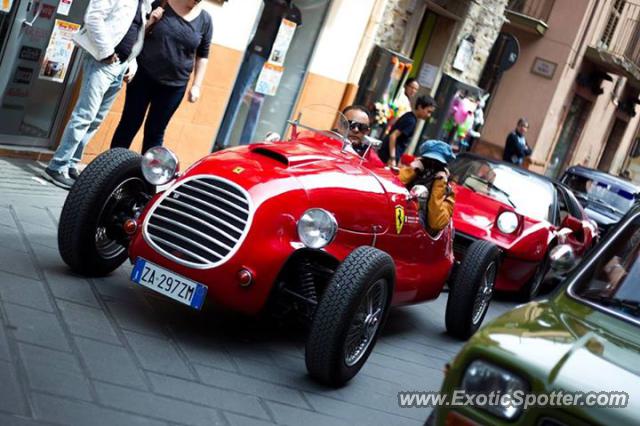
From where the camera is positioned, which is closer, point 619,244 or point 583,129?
point 619,244

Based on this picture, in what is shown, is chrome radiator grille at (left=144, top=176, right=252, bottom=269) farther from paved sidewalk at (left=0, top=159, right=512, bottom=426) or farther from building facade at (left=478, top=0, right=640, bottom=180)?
building facade at (left=478, top=0, right=640, bottom=180)

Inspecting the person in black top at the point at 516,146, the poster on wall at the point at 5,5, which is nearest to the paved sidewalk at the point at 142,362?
the poster on wall at the point at 5,5

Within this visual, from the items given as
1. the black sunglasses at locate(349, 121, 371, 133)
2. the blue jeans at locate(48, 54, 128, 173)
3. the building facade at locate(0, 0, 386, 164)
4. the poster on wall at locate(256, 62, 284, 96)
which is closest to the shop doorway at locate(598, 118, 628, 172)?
the building facade at locate(0, 0, 386, 164)

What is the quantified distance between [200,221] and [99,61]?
3.26m

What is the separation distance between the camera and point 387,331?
312 inches

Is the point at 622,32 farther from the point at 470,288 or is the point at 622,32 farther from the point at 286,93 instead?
the point at 470,288

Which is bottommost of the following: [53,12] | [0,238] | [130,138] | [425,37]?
[0,238]

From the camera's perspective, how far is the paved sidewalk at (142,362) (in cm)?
466

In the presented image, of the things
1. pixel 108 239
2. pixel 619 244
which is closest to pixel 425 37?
pixel 108 239

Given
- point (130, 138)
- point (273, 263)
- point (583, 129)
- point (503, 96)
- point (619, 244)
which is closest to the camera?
point (619, 244)

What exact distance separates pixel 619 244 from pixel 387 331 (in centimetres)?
319

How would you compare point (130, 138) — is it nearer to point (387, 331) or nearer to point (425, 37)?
point (387, 331)

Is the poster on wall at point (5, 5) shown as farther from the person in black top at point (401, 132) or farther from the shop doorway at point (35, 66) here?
the person in black top at point (401, 132)

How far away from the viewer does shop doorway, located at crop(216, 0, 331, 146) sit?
1336 centimetres
